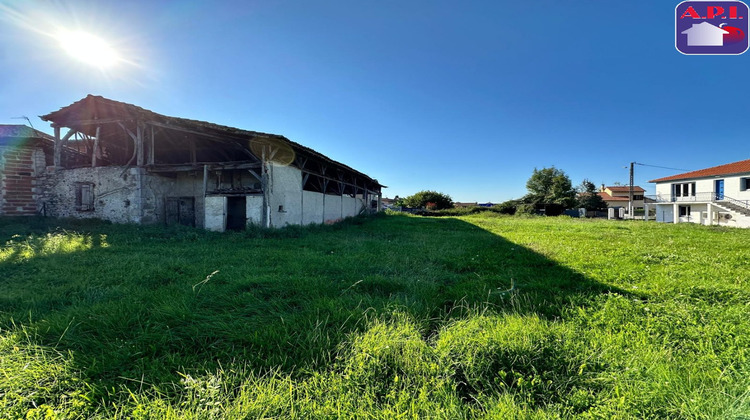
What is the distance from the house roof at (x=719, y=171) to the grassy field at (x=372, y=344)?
28101 mm

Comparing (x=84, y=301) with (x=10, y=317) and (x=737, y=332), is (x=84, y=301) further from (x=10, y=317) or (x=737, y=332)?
(x=737, y=332)

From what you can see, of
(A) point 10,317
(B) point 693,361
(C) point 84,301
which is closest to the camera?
(B) point 693,361

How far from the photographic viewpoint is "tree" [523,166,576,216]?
37969mm

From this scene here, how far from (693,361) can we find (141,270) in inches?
283

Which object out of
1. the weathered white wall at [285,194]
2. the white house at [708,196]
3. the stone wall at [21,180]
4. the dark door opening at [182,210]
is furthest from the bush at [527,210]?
the stone wall at [21,180]

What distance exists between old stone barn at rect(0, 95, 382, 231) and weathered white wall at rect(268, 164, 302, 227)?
0.04 meters

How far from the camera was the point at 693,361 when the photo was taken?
2.21 meters

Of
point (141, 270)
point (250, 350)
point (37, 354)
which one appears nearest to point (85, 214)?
point (141, 270)

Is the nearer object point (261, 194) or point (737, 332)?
point (737, 332)

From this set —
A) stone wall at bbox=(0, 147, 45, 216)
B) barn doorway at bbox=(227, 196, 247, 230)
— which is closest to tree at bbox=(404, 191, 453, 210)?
barn doorway at bbox=(227, 196, 247, 230)

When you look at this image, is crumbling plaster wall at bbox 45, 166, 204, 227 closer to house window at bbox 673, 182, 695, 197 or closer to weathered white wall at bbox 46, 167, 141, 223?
weathered white wall at bbox 46, 167, 141, 223

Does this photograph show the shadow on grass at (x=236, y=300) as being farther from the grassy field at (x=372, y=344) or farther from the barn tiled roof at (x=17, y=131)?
the barn tiled roof at (x=17, y=131)

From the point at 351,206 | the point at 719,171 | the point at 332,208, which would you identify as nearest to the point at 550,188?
the point at 719,171

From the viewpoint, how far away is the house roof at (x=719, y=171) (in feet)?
71.7
